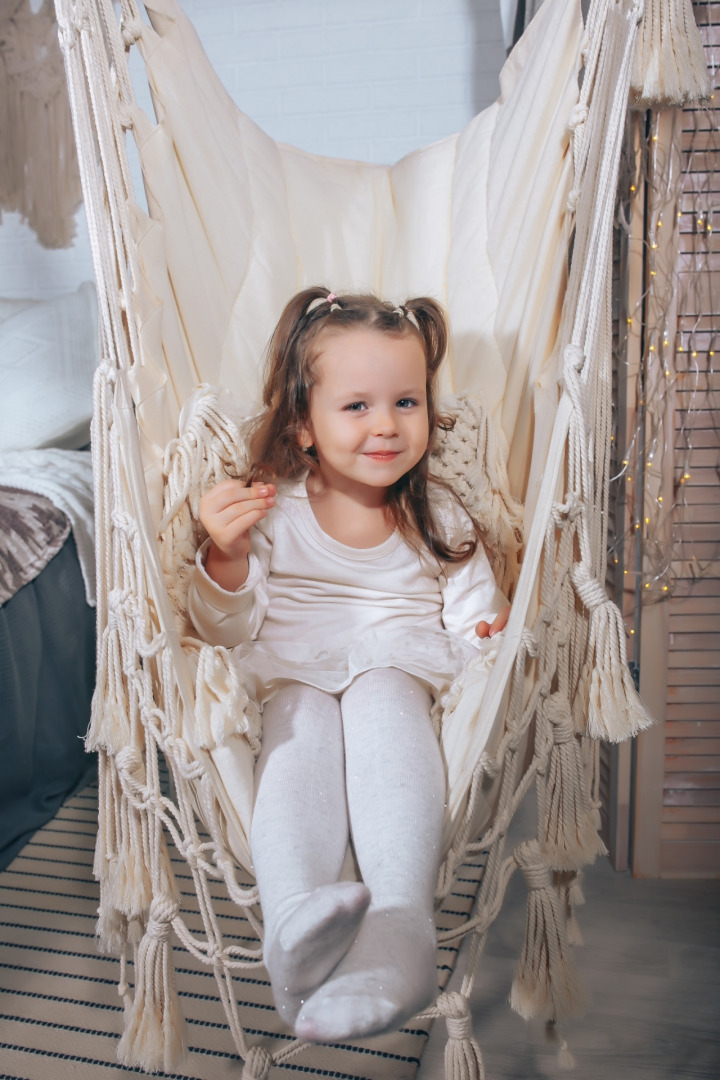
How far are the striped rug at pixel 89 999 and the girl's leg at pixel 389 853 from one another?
360mm

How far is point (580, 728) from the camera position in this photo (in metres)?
0.92

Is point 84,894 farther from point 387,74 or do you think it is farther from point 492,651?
point 387,74

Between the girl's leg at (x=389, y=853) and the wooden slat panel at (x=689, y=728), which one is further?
the wooden slat panel at (x=689, y=728)

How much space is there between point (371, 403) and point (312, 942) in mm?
577

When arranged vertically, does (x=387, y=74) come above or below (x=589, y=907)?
above

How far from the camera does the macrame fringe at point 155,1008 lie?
849 mm

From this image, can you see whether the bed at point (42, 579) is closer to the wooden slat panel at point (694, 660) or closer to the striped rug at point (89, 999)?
the striped rug at point (89, 999)

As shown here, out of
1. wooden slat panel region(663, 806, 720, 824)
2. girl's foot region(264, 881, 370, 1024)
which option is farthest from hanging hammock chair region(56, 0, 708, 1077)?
wooden slat panel region(663, 806, 720, 824)

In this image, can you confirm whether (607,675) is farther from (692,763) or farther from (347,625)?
(692,763)

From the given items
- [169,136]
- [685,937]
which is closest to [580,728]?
[685,937]

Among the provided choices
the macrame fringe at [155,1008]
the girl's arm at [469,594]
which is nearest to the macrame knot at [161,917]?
the macrame fringe at [155,1008]

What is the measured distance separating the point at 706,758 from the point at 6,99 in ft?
6.85

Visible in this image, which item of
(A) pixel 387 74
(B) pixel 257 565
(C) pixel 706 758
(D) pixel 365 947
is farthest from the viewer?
(A) pixel 387 74

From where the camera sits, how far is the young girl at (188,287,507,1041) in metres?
0.67
